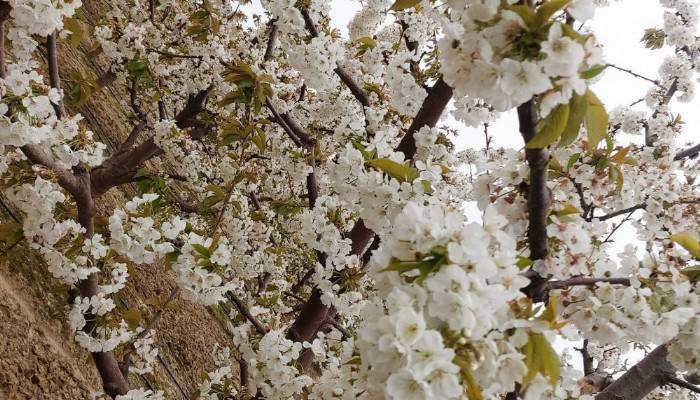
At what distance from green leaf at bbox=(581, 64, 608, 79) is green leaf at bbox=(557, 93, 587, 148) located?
1.8 inches

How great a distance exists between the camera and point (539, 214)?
53.1 inches

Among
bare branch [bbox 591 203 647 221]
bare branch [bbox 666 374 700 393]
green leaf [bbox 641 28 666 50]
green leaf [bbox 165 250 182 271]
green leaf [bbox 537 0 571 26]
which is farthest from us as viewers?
green leaf [bbox 641 28 666 50]

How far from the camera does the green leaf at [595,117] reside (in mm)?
1090

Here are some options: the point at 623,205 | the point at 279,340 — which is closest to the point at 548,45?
the point at 623,205

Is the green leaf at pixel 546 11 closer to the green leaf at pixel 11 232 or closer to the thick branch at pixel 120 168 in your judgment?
the green leaf at pixel 11 232

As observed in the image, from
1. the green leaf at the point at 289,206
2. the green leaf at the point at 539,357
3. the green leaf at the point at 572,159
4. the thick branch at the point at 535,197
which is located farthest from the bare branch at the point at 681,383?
the green leaf at the point at 289,206

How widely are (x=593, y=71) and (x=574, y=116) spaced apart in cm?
10

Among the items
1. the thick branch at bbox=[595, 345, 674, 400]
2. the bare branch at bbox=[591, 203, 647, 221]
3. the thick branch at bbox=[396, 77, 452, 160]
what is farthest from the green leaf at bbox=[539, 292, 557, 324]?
the thick branch at bbox=[396, 77, 452, 160]

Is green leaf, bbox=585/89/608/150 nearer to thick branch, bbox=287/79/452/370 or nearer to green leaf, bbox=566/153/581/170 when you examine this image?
green leaf, bbox=566/153/581/170

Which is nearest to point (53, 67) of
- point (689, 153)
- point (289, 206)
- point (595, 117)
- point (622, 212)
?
point (289, 206)

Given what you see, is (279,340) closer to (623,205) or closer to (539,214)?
(539,214)

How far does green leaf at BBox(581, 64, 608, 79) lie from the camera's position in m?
1.02

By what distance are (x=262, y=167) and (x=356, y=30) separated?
1.42 meters

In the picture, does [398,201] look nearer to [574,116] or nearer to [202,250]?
[574,116]
